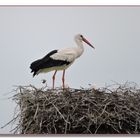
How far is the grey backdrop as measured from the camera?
132 inches

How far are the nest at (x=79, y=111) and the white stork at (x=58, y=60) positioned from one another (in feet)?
0.34

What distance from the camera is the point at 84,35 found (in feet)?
11.1

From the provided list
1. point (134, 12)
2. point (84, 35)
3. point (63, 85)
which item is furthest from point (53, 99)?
point (134, 12)

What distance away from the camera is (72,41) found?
11.1ft

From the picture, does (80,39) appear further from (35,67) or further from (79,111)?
(79,111)

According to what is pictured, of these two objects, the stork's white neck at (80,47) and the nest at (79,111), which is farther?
the stork's white neck at (80,47)

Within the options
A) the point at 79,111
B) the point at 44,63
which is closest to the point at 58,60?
the point at 44,63

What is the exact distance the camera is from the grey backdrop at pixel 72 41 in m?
3.35

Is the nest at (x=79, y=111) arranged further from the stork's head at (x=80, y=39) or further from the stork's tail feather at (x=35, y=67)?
the stork's head at (x=80, y=39)

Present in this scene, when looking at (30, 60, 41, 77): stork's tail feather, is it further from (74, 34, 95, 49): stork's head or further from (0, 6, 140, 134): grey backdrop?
(74, 34, 95, 49): stork's head

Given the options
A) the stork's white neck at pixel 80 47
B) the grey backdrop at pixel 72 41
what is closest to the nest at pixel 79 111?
the grey backdrop at pixel 72 41

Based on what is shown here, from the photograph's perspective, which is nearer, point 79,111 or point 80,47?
point 79,111

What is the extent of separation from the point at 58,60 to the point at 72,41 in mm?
121
